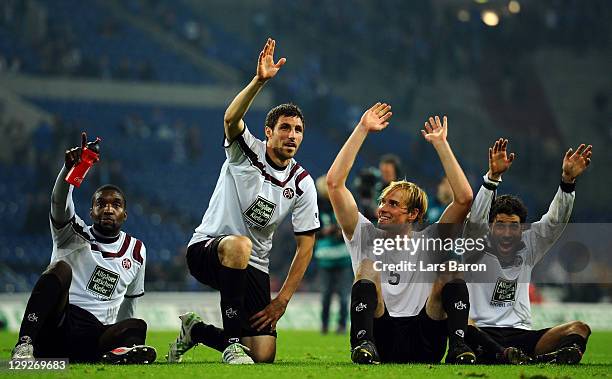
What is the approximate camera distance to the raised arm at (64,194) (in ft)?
20.3

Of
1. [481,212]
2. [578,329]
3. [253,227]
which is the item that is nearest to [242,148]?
[253,227]

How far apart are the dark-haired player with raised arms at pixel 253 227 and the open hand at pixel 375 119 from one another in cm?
59

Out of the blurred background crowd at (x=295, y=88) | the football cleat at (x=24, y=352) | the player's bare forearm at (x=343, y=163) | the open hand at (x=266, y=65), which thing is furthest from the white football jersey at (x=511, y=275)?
the blurred background crowd at (x=295, y=88)

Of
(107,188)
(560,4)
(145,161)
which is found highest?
(560,4)

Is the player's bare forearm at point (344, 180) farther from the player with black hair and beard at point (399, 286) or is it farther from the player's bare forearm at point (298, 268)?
the player's bare forearm at point (298, 268)

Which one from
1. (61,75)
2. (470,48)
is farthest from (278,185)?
(470,48)

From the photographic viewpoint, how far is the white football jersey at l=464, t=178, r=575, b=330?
683 centimetres

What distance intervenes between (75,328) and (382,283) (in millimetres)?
1952

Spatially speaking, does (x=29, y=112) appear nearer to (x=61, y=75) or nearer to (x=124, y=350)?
(x=61, y=75)

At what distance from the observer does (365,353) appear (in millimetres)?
6301

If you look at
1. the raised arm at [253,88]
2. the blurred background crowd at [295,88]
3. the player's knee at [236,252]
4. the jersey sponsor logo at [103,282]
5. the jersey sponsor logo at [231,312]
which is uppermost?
the blurred background crowd at [295,88]

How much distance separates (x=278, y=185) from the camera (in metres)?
7.12

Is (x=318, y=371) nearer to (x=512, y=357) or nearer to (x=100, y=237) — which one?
(x=512, y=357)

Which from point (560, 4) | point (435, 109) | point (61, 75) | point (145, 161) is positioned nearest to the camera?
point (145, 161)
